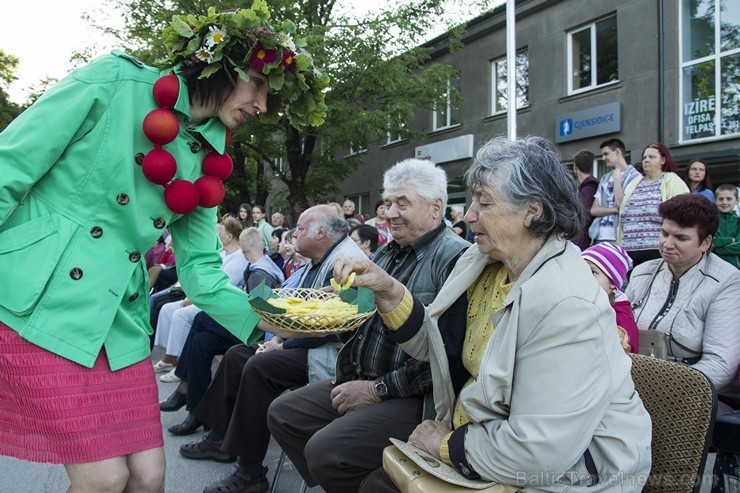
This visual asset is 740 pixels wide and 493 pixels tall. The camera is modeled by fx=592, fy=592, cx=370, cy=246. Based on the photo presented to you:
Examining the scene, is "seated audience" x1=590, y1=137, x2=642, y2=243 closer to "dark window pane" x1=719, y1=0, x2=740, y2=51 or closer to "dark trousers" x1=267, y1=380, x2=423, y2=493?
"dark trousers" x1=267, y1=380, x2=423, y2=493

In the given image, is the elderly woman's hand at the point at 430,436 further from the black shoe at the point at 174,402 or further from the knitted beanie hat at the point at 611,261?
the black shoe at the point at 174,402

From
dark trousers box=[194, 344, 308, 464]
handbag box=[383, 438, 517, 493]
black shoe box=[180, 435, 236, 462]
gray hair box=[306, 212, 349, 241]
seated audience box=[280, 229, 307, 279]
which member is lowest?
black shoe box=[180, 435, 236, 462]

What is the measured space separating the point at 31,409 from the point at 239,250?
442 cm

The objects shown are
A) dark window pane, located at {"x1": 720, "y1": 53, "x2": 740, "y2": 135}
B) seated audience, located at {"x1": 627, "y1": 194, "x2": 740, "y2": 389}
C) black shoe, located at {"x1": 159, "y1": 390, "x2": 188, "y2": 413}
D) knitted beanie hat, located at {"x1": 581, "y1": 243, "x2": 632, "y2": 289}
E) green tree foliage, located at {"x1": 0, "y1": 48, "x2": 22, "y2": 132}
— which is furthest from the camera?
green tree foliage, located at {"x1": 0, "y1": 48, "x2": 22, "y2": 132}

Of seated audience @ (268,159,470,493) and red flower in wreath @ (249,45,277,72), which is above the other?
red flower in wreath @ (249,45,277,72)

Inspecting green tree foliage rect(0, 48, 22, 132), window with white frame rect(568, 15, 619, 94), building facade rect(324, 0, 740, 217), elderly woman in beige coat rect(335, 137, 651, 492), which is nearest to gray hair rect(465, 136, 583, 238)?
elderly woman in beige coat rect(335, 137, 651, 492)

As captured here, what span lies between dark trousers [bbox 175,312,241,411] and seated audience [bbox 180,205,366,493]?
1.87 ft

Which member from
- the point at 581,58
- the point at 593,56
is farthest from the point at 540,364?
the point at 581,58

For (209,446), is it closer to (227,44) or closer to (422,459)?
(422,459)

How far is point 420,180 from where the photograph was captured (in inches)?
128

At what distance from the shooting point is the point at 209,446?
4.03m

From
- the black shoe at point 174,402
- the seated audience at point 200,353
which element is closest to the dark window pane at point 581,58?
the seated audience at point 200,353

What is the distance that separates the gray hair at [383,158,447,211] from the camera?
10.6 feet

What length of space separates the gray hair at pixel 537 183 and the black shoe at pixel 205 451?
2.87 meters
